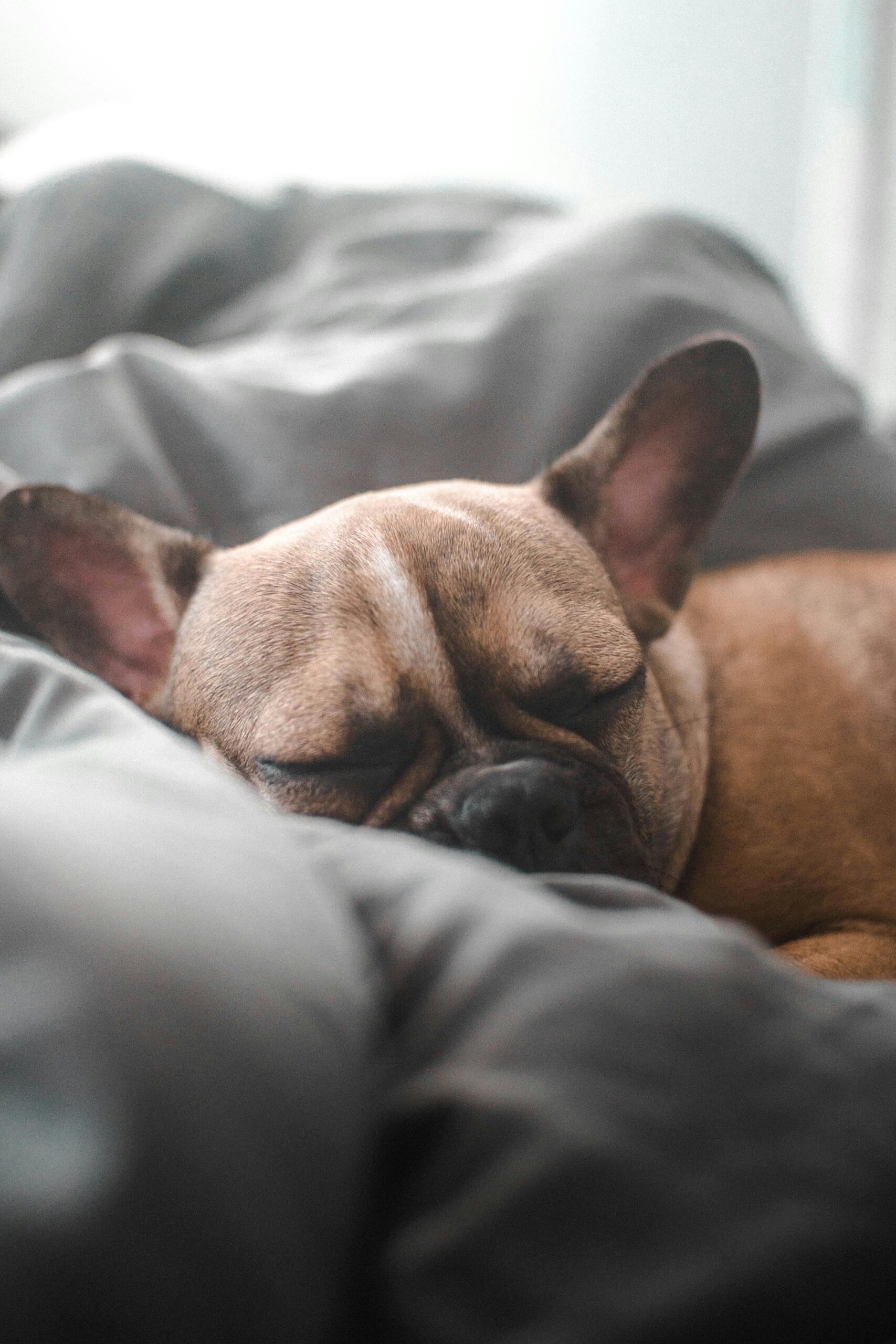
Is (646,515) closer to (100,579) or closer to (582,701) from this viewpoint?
(582,701)

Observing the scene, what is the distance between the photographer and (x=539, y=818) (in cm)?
95

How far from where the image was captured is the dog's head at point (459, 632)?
105cm

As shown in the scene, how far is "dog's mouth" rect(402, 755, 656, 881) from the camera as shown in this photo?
3.09 feet

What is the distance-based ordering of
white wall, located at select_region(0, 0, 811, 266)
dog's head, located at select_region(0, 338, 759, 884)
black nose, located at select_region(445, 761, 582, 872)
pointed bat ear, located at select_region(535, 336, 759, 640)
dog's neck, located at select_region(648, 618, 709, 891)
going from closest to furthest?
black nose, located at select_region(445, 761, 582, 872)
dog's head, located at select_region(0, 338, 759, 884)
dog's neck, located at select_region(648, 618, 709, 891)
pointed bat ear, located at select_region(535, 336, 759, 640)
white wall, located at select_region(0, 0, 811, 266)

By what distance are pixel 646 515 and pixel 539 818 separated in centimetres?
64

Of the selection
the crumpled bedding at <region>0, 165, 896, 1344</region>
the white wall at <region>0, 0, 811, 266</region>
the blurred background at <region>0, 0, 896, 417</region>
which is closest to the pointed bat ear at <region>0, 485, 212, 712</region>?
the crumpled bedding at <region>0, 165, 896, 1344</region>

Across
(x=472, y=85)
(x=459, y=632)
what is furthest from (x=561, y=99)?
(x=459, y=632)

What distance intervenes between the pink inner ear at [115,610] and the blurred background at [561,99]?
1.54m

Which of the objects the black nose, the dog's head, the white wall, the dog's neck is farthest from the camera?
the white wall

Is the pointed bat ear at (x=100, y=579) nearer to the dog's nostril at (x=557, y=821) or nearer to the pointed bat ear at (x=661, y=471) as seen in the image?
the pointed bat ear at (x=661, y=471)

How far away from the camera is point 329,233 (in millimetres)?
2094

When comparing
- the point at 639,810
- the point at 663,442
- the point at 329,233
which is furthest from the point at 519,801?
the point at 329,233

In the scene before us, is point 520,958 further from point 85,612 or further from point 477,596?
point 85,612

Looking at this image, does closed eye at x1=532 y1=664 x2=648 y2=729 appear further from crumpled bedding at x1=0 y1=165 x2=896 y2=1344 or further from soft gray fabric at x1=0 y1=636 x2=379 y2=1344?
soft gray fabric at x1=0 y1=636 x2=379 y2=1344
